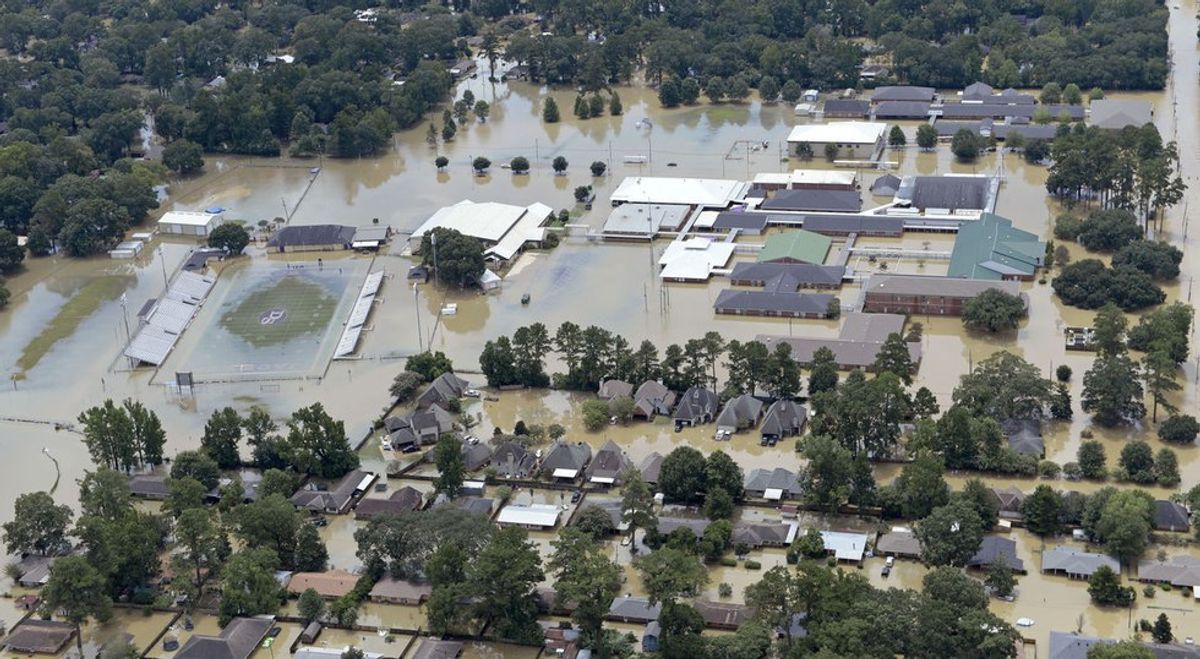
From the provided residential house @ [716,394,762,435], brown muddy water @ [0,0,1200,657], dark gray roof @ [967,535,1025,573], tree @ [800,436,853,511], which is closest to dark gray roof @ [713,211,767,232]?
brown muddy water @ [0,0,1200,657]

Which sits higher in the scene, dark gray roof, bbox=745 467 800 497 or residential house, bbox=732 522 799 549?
dark gray roof, bbox=745 467 800 497

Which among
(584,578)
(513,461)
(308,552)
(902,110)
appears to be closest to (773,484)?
(513,461)

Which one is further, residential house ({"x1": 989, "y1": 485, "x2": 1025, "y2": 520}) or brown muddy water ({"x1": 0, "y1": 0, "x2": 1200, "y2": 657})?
brown muddy water ({"x1": 0, "y1": 0, "x2": 1200, "y2": 657})

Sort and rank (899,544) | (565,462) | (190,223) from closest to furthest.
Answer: (899,544) → (565,462) → (190,223)

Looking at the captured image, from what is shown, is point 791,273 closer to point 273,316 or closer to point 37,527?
point 273,316

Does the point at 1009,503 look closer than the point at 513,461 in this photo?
Yes

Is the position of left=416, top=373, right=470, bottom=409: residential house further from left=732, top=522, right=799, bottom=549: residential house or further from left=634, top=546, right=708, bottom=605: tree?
left=634, top=546, right=708, bottom=605: tree
